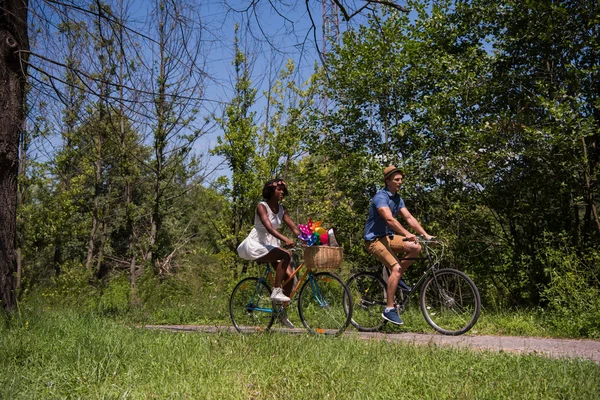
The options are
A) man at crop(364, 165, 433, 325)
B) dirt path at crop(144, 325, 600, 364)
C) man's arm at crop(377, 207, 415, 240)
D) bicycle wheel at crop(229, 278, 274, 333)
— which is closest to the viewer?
dirt path at crop(144, 325, 600, 364)

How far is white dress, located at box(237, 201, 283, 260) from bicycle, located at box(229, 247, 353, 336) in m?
0.41

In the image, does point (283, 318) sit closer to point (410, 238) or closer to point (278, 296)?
point (278, 296)

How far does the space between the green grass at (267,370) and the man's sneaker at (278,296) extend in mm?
1140

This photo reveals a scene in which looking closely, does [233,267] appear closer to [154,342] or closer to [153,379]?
[154,342]

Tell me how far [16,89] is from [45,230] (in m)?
20.8

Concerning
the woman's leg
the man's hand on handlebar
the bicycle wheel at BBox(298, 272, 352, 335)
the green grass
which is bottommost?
the green grass

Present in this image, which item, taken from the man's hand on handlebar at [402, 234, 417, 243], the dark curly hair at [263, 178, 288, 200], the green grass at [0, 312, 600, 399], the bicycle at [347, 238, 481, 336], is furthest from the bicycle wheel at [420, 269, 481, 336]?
the dark curly hair at [263, 178, 288, 200]

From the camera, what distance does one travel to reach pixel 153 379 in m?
4.00

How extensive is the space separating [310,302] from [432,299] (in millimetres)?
1570

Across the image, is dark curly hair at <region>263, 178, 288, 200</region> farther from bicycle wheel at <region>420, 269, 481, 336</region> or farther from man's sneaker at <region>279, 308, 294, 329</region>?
bicycle wheel at <region>420, 269, 481, 336</region>

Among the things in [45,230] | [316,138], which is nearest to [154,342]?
[316,138]

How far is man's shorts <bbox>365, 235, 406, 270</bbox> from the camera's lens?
22.5 ft

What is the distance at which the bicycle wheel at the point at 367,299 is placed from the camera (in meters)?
7.20

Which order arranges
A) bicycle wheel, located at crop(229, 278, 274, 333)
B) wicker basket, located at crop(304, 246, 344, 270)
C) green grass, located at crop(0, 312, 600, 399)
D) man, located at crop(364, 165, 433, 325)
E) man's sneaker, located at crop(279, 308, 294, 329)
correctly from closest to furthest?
green grass, located at crop(0, 312, 600, 399), wicker basket, located at crop(304, 246, 344, 270), man, located at crop(364, 165, 433, 325), man's sneaker, located at crop(279, 308, 294, 329), bicycle wheel, located at crop(229, 278, 274, 333)
